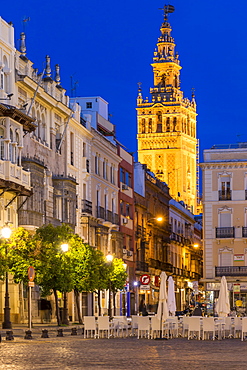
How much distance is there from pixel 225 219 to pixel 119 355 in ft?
182

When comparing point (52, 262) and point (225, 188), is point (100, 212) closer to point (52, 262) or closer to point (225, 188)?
point (225, 188)

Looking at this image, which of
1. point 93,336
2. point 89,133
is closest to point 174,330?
point 93,336

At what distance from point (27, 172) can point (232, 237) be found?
32.3 m

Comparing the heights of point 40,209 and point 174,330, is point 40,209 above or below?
above

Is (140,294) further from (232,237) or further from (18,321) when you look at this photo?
(18,321)

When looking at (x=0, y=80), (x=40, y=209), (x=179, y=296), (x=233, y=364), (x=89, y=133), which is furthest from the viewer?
(x=179, y=296)

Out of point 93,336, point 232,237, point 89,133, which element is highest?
point 89,133

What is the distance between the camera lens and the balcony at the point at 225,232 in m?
80.7

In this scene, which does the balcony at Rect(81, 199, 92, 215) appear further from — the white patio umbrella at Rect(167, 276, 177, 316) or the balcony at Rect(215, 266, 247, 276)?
the balcony at Rect(215, 266, 247, 276)

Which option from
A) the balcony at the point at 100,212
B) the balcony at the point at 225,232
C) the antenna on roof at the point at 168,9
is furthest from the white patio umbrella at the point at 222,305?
the antenna on roof at the point at 168,9

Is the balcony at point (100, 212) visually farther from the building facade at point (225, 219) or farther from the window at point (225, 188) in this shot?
the window at point (225, 188)

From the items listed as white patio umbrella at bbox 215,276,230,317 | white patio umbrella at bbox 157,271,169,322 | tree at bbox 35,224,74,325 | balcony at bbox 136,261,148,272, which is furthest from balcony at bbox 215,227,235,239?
white patio umbrella at bbox 157,271,169,322

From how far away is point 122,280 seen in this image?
→ 61.5m

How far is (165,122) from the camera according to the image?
172375 millimetres
